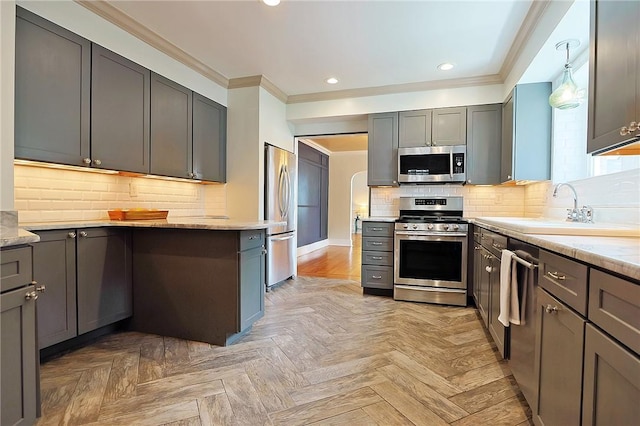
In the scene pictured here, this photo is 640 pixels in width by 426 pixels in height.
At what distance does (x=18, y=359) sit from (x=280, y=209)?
10.3 feet

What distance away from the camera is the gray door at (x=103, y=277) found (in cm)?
233

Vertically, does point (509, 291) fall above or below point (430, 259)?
above

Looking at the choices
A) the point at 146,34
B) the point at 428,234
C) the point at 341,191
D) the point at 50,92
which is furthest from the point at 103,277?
the point at 341,191

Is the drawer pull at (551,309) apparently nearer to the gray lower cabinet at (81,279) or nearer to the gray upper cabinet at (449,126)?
the gray lower cabinet at (81,279)

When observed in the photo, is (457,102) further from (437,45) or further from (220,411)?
(220,411)

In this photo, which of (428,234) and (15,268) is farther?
(428,234)

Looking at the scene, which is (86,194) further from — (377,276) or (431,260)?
(431,260)

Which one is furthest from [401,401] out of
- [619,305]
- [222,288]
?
[222,288]

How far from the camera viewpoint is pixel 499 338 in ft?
7.06

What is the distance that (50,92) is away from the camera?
2.22 meters

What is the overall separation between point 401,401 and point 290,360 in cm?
82

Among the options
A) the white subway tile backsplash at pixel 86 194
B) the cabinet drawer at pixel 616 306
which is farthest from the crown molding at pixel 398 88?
the cabinet drawer at pixel 616 306

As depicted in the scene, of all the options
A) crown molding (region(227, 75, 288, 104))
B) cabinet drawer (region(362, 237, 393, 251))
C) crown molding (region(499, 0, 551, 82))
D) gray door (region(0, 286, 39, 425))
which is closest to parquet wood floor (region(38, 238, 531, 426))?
gray door (region(0, 286, 39, 425))

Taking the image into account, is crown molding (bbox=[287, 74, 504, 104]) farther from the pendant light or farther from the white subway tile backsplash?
the white subway tile backsplash
